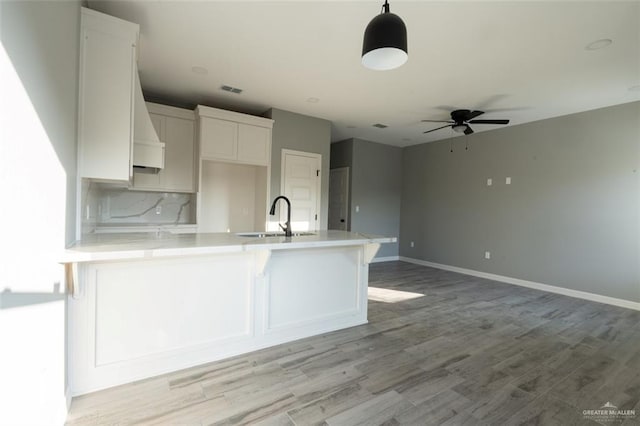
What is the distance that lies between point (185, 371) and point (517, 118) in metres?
5.58

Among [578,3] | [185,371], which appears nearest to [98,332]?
[185,371]

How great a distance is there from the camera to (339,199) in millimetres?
6570

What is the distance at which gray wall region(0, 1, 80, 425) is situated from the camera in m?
1.03

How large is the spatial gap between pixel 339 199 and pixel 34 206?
558 centimetres

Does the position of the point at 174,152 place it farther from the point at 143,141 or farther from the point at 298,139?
the point at 298,139

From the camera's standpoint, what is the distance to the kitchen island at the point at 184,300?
180cm

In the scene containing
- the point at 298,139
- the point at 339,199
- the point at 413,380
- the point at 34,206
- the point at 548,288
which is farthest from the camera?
the point at 339,199

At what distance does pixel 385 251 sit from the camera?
6.75 m

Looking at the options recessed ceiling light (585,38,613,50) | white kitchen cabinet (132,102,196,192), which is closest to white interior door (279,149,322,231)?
white kitchen cabinet (132,102,196,192)

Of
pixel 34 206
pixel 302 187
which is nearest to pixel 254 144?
pixel 302 187

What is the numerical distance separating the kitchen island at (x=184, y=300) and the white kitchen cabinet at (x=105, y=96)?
1.87 ft

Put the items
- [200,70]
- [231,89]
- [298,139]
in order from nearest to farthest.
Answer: [200,70], [231,89], [298,139]

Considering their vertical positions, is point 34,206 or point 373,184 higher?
point 373,184

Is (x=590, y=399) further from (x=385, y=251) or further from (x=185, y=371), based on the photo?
(x=385, y=251)
